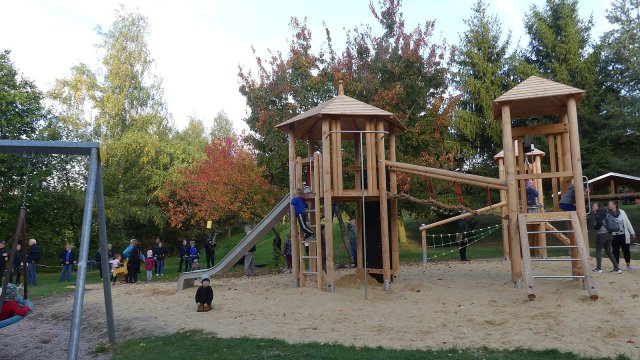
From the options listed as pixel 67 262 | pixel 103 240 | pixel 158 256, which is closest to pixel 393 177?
pixel 103 240

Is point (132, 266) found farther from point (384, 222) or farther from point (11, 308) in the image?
point (11, 308)

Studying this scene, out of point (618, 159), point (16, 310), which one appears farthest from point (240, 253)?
point (618, 159)

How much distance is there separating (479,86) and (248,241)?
20.2 m

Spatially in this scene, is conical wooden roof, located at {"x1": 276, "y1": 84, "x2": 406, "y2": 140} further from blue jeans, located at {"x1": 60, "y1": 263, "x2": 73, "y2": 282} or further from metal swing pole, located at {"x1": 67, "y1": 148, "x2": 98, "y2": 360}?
blue jeans, located at {"x1": 60, "y1": 263, "x2": 73, "y2": 282}

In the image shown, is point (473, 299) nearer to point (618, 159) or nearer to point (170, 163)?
point (618, 159)

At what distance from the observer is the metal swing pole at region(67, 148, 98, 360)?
564cm

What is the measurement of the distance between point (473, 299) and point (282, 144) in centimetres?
1088

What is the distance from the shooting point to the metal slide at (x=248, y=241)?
1293 centimetres

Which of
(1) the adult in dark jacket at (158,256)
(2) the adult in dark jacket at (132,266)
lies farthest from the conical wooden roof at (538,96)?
(1) the adult in dark jacket at (158,256)

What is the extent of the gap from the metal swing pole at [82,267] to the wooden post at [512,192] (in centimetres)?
780

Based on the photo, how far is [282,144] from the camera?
742 inches

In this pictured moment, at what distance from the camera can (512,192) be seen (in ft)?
33.2

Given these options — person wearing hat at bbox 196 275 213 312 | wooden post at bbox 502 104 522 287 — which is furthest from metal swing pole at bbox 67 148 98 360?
wooden post at bbox 502 104 522 287

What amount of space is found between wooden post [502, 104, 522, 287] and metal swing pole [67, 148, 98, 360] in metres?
7.80
